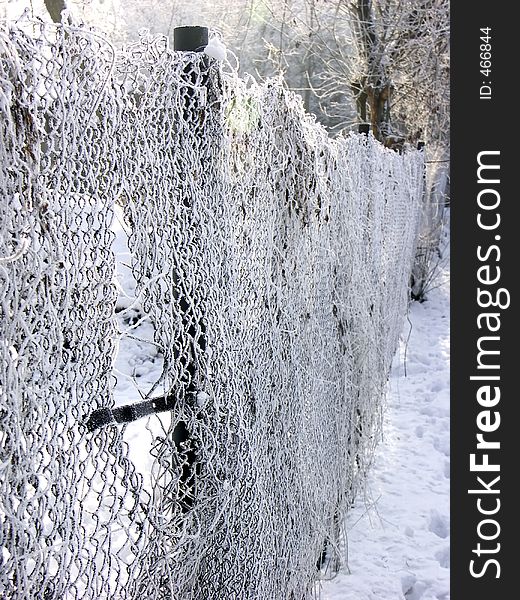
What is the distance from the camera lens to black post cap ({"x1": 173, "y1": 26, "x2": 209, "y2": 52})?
1.75 meters

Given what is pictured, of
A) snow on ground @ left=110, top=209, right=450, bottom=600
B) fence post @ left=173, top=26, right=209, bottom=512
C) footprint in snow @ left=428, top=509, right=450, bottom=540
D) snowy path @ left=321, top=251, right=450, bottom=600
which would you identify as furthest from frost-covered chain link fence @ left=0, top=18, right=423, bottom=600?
footprint in snow @ left=428, top=509, right=450, bottom=540

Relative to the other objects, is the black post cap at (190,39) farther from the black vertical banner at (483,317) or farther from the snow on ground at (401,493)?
the black vertical banner at (483,317)

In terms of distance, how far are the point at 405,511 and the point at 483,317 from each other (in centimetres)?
147

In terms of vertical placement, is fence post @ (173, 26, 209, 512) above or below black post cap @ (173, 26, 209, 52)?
below

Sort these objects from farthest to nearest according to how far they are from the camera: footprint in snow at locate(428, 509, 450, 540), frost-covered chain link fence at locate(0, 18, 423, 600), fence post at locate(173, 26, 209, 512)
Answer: footprint in snow at locate(428, 509, 450, 540) → fence post at locate(173, 26, 209, 512) → frost-covered chain link fence at locate(0, 18, 423, 600)

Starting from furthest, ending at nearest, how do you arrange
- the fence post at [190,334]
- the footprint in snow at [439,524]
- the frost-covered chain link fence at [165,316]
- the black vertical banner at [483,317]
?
the footprint in snow at [439,524], the black vertical banner at [483,317], the fence post at [190,334], the frost-covered chain link fence at [165,316]

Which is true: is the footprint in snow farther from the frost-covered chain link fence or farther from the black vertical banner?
the frost-covered chain link fence

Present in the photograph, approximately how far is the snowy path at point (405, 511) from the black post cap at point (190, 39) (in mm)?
2583

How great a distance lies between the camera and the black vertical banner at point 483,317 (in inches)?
123

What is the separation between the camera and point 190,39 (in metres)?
1.75

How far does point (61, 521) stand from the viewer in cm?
124

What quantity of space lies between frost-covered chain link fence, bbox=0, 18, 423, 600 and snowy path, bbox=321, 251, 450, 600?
0.60 m

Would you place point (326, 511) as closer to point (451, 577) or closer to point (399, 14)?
point (451, 577)

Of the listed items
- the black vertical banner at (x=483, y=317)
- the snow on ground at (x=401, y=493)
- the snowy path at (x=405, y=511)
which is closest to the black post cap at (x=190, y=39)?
the snow on ground at (x=401, y=493)
